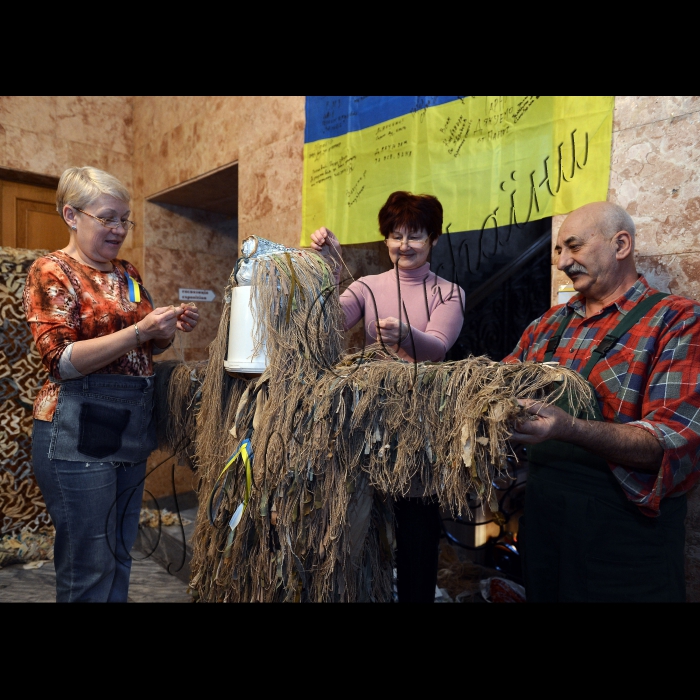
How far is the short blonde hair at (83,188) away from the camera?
1552 millimetres

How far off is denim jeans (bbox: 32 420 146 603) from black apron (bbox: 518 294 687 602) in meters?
1.34

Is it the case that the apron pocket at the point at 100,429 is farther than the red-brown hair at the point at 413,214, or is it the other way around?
the red-brown hair at the point at 413,214

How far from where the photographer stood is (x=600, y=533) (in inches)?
55.9

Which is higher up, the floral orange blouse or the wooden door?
the wooden door

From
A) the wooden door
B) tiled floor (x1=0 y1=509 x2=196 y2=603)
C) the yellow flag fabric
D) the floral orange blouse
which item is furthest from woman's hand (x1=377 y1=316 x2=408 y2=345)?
the wooden door

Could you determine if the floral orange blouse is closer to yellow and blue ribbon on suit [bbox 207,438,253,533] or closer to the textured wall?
yellow and blue ribbon on suit [bbox 207,438,253,533]

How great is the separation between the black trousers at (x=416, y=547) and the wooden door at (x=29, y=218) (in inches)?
160

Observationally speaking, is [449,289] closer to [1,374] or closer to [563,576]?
[563,576]

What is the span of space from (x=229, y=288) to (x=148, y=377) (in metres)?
0.50

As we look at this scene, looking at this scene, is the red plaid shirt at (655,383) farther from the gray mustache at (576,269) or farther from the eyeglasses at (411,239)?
the eyeglasses at (411,239)

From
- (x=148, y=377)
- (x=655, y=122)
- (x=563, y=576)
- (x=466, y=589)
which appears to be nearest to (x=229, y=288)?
(x=148, y=377)

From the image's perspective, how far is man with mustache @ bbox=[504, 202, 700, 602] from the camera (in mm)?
1251

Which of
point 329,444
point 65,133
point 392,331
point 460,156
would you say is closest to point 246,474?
point 329,444

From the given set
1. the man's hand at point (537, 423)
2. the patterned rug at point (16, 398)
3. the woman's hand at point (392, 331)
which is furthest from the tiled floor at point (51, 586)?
the man's hand at point (537, 423)
